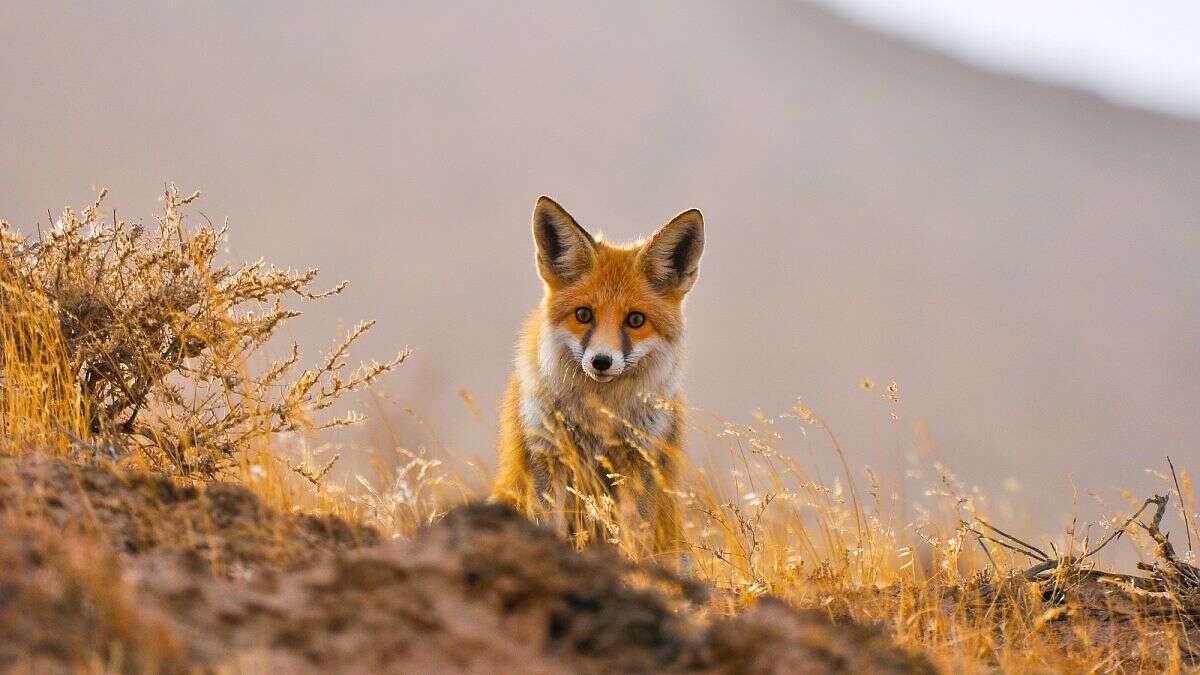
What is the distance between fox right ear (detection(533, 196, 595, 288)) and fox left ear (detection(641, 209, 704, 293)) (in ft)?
0.98

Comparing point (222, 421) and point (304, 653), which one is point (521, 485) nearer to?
point (222, 421)

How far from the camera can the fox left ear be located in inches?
189

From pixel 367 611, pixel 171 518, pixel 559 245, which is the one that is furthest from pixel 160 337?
pixel 367 611

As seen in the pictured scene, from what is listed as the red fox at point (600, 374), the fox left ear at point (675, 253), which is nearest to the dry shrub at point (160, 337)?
the red fox at point (600, 374)

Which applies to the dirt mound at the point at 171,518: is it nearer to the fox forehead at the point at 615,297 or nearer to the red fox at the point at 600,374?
the red fox at the point at 600,374

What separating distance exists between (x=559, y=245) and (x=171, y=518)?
278cm

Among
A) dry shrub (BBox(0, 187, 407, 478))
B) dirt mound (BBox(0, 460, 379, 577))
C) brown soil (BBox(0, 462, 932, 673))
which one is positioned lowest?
brown soil (BBox(0, 462, 932, 673))

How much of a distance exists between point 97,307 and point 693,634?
3422 mm

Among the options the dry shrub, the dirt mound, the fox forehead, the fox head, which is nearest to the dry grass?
the dry shrub

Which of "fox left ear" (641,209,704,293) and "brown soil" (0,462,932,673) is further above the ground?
"fox left ear" (641,209,704,293)

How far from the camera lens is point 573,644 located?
5.75 feet

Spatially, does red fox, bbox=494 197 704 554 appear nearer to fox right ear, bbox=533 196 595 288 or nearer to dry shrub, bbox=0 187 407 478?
fox right ear, bbox=533 196 595 288

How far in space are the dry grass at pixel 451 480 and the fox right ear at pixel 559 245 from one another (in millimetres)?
929

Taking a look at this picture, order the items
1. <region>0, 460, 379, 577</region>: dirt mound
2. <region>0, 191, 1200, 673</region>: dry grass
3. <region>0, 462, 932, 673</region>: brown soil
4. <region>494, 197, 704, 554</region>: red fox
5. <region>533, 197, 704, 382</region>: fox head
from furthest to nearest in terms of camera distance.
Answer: <region>533, 197, 704, 382</region>: fox head → <region>494, 197, 704, 554</region>: red fox → <region>0, 191, 1200, 673</region>: dry grass → <region>0, 460, 379, 577</region>: dirt mound → <region>0, 462, 932, 673</region>: brown soil
